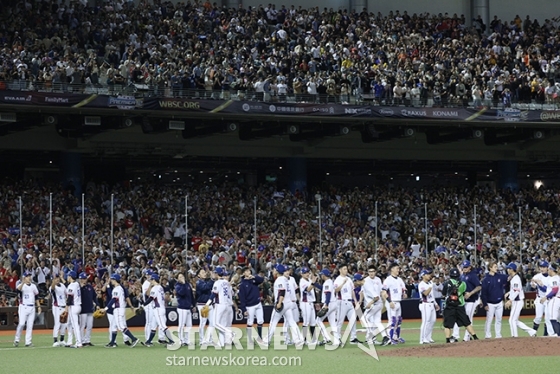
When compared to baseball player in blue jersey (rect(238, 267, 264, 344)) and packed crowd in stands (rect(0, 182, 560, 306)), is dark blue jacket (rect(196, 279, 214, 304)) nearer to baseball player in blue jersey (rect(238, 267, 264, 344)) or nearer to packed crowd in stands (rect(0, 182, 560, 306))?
baseball player in blue jersey (rect(238, 267, 264, 344))

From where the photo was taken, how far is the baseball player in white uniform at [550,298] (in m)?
20.5

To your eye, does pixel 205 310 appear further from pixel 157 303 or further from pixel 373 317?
pixel 373 317

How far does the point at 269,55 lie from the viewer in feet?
134

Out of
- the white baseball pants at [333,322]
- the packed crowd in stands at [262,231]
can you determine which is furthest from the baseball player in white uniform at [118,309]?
the packed crowd in stands at [262,231]

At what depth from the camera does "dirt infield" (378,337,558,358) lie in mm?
17016

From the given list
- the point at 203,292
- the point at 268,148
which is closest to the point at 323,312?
the point at 203,292

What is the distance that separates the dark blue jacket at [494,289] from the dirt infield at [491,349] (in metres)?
2.56

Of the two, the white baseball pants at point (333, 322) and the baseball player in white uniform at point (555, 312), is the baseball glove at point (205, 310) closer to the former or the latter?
the white baseball pants at point (333, 322)

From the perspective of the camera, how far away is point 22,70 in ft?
114

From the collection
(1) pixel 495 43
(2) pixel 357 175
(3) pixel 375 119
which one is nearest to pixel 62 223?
(3) pixel 375 119

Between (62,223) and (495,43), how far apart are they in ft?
77.5

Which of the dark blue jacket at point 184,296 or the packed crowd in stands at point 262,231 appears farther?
the packed crowd in stands at point 262,231

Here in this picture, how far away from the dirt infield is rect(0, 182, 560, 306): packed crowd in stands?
11451 millimetres

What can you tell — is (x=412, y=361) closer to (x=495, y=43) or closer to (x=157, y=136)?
(x=157, y=136)
